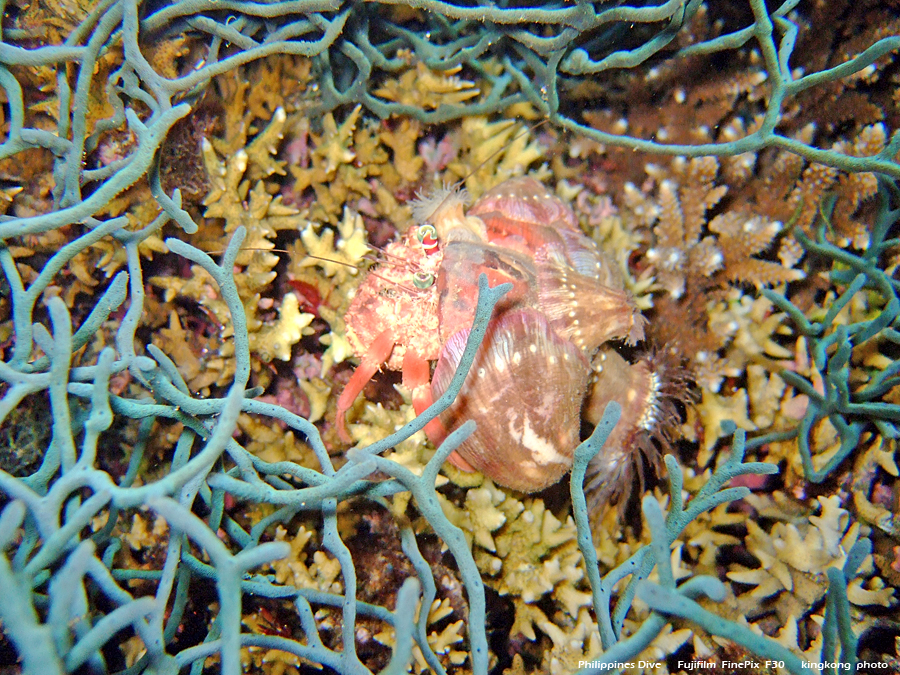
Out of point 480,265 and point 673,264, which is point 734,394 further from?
point 480,265

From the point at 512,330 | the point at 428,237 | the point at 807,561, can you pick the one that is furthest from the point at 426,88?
the point at 807,561

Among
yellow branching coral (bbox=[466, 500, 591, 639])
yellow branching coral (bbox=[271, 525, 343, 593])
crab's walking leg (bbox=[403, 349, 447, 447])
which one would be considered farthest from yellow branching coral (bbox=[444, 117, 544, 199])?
yellow branching coral (bbox=[271, 525, 343, 593])

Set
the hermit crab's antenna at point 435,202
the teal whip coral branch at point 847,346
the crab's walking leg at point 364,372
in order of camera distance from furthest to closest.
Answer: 1. the hermit crab's antenna at point 435,202
2. the crab's walking leg at point 364,372
3. the teal whip coral branch at point 847,346

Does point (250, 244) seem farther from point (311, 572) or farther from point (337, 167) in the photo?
Answer: point (311, 572)

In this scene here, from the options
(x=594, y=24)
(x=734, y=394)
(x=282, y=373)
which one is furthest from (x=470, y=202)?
(x=734, y=394)

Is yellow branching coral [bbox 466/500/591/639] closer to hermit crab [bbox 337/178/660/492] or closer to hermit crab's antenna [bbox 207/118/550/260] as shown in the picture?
hermit crab [bbox 337/178/660/492]

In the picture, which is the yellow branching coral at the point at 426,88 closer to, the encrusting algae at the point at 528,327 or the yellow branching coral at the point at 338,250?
the encrusting algae at the point at 528,327

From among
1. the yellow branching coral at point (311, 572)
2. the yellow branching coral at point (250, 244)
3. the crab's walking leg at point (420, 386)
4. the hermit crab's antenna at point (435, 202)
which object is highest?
the hermit crab's antenna at point (435, 202)

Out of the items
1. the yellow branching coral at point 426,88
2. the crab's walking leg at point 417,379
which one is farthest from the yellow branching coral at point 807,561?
the yellow branching coral at point 426,88
